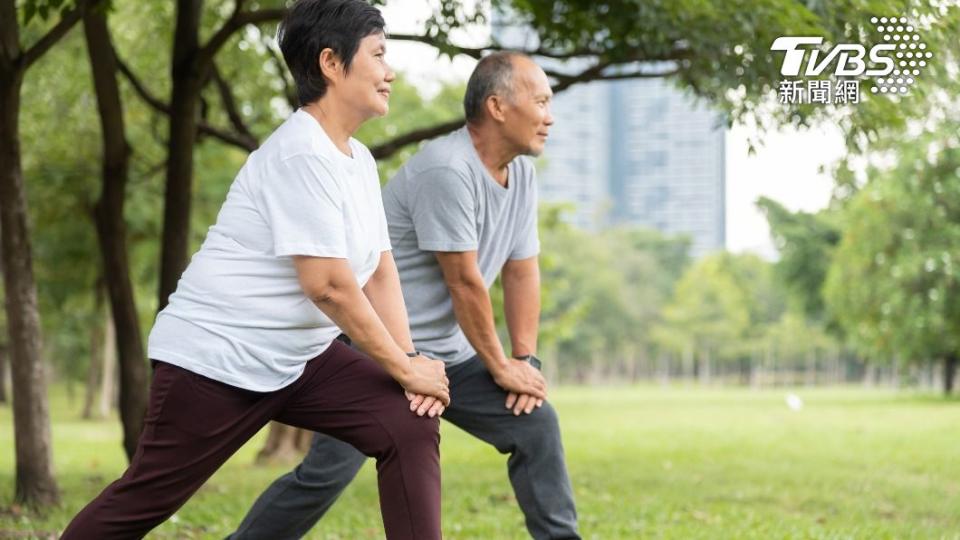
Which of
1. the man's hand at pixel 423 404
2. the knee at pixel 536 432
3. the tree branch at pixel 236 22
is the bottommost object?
the knee at pixel 536 432

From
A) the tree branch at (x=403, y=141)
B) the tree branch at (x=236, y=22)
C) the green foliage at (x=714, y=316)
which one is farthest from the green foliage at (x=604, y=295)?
the tree branch at (x=236, y=22)

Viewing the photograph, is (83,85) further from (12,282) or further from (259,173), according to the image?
(259,173)

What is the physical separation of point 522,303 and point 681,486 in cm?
717

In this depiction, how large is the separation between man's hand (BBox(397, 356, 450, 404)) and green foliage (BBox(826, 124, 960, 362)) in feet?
105

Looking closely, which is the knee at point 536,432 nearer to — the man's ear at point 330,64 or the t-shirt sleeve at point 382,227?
the t-shirt sleeve at point 382,227

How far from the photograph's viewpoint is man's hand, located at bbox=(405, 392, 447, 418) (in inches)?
149

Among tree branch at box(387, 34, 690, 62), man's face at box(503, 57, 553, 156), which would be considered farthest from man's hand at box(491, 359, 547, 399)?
tree branch at box(387, 34, 690, 62)

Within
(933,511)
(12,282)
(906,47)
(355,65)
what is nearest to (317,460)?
(355,65)

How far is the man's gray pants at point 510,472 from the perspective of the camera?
15.2 ft

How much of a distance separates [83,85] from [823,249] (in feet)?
132

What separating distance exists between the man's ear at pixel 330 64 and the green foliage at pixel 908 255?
106 feet

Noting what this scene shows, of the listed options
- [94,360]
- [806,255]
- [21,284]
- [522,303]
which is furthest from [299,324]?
[806,255]

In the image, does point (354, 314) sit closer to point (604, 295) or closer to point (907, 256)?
point (907, 256)

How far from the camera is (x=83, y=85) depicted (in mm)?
16422
